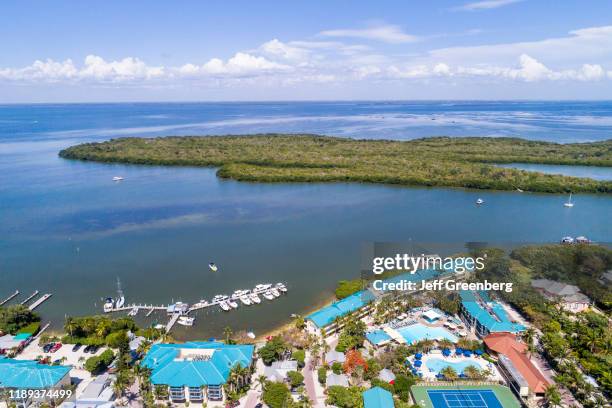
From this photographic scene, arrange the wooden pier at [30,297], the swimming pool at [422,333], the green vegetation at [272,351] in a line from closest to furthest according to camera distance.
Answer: the green vegetation at [272,351], the swimming pool at [422,333], the wooden pier at [30,297]

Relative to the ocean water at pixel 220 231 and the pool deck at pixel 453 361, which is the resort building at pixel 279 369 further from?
the pool deck at pixel 453 361

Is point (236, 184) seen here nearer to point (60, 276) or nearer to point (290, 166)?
point (290, 166)

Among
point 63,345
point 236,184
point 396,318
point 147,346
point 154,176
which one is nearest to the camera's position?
point 147,346

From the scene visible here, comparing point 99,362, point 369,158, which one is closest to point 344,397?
point 99,362

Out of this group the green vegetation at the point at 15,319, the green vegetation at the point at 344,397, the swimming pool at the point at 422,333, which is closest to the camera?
the green vegetation at the point at 344,397

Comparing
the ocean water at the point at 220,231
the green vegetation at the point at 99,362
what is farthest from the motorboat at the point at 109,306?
the green vegetation at the point at 99,362

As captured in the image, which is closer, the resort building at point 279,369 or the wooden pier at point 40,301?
the resort building at point 279,369

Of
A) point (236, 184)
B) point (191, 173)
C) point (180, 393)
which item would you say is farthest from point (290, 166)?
point (180, 393)
